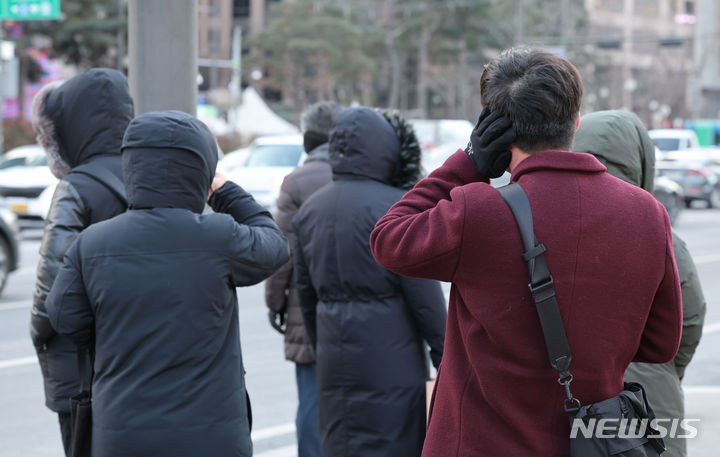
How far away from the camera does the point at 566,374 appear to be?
230cm

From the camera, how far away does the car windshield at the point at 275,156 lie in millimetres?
17547

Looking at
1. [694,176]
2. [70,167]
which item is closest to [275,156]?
[694,176]

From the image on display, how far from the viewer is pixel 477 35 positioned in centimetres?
5953

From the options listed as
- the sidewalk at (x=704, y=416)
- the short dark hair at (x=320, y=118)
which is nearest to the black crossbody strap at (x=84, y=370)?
the short dark hair at (x=320, y=118)

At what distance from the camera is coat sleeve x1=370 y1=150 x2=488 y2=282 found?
92.9 inches

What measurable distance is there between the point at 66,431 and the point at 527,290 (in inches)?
77.0

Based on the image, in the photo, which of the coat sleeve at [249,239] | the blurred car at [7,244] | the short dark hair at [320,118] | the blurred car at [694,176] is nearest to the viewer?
the coat sleeve at [249,239]

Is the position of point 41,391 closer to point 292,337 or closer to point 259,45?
point 292,337

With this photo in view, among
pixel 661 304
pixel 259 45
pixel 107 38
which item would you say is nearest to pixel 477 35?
pixel 259 45

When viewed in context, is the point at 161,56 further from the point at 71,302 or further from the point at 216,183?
the point at 71,302

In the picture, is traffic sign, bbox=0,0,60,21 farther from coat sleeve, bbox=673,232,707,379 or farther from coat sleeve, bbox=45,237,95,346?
coat sleeve, bbox=673,232,707,379

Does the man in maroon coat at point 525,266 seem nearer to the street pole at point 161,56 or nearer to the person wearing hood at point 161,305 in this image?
the person wearing hood at point 161,305

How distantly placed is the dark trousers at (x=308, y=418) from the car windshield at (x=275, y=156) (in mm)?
12612

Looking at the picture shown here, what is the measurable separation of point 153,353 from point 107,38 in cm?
3709
